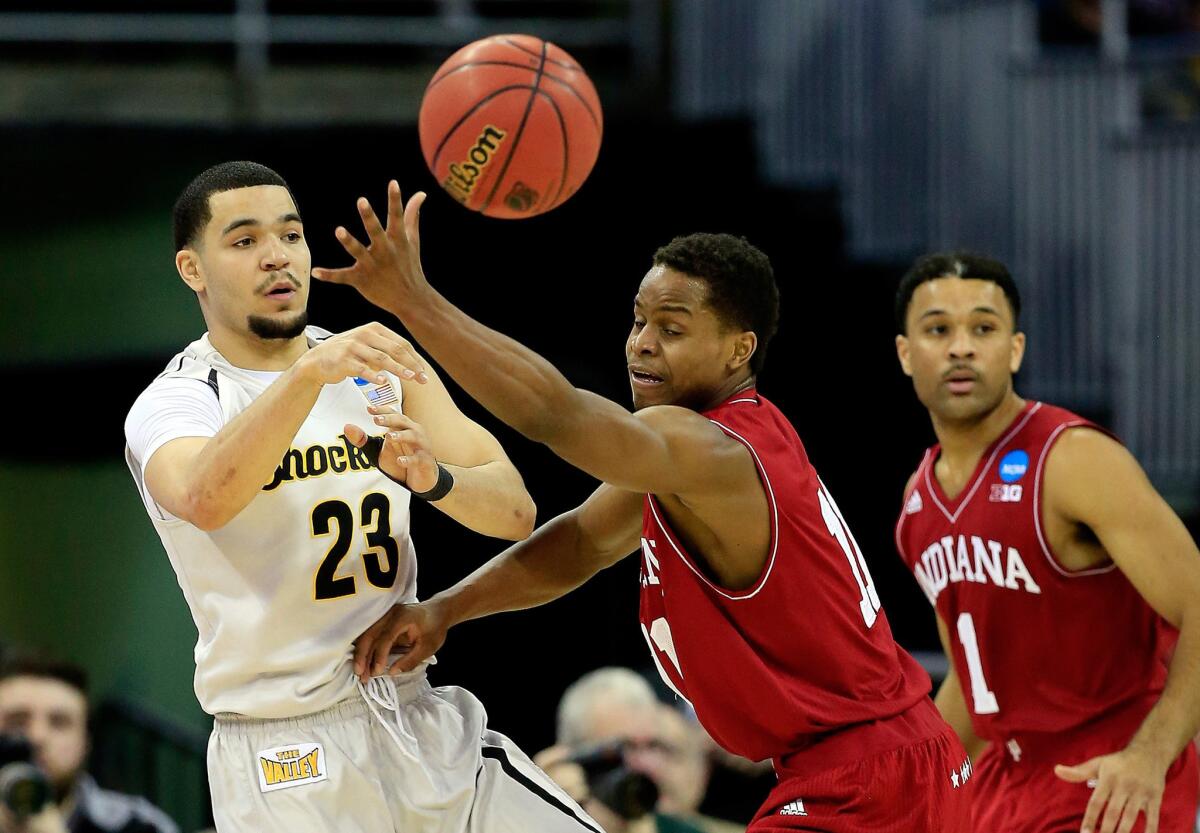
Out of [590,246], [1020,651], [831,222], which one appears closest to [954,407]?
[1020,651]

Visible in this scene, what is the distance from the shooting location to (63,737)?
21.2 feet

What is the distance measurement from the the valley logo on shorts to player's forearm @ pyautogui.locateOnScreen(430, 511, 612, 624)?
73 cm

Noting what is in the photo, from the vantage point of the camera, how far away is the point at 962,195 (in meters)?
10.6

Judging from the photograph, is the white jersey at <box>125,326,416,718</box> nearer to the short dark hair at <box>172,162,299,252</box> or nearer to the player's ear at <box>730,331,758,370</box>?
the short dark hair at <box>172,162,299,252</box>

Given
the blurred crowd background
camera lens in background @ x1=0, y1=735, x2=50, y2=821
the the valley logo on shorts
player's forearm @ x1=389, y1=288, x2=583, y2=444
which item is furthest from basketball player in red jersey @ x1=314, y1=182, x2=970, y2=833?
the blurred crowd background

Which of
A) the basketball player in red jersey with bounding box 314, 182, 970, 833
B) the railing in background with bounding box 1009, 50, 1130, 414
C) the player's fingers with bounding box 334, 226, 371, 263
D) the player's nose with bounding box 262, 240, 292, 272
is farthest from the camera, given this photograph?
the railing in background with bounding box 1009, 50, 1130, 414

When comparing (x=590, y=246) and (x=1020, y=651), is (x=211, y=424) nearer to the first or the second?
(x=1020, y=651)

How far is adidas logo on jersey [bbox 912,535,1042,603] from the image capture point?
5262 millimetres

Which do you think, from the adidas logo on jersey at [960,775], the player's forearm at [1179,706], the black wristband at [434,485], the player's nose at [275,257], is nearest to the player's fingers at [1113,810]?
the player's forearm at [1179,706]

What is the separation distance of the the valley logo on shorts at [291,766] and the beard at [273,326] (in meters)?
1.03

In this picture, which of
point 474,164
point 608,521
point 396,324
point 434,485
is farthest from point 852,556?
point 396,324

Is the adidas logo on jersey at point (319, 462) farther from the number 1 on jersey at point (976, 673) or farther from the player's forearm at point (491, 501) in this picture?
the number 1 on jersey at point (976, 673)

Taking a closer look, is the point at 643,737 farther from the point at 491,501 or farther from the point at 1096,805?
the point at 491,501

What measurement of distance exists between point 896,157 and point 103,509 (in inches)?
210
